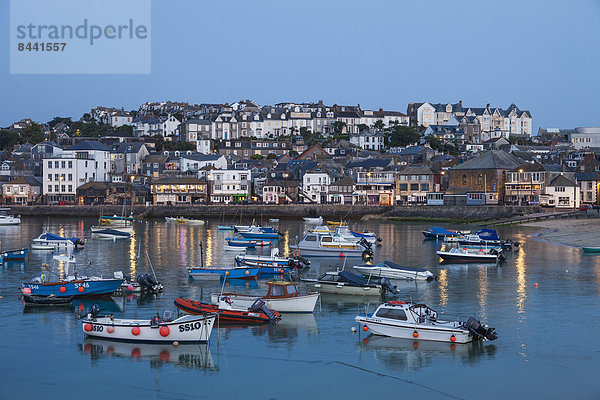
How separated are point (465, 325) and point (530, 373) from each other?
2917mm

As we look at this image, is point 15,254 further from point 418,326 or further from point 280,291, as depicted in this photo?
point 418,326

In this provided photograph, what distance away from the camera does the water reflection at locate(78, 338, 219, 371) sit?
815 inches

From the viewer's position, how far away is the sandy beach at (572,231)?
167 feet

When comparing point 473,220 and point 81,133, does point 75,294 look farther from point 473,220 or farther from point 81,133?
point 81,133

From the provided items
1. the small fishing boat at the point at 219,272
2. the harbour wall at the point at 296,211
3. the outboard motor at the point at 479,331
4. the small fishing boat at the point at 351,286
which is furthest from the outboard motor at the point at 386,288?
the harbour wall at the point at 296,211

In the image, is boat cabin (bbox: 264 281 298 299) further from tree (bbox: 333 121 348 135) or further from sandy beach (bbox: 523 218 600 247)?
tree (bbox: 333 121 348 135)

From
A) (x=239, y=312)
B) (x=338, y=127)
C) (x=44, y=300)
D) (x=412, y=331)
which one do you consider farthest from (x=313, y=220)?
(x=338, y=127)

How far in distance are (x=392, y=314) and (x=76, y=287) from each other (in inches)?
541

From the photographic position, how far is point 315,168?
92.6 m

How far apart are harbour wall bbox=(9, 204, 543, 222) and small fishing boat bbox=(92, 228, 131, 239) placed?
1762cm

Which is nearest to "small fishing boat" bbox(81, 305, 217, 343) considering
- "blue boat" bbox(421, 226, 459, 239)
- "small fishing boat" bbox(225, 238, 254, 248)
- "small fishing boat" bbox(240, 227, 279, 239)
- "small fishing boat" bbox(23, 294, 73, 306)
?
"small fishing boat" bbox(23, 294, 73, 306)

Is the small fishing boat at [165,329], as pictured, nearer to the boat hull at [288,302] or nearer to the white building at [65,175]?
the boat hull at [288,302]

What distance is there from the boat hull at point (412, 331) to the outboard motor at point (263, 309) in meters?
3.26

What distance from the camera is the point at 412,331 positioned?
22297mm
